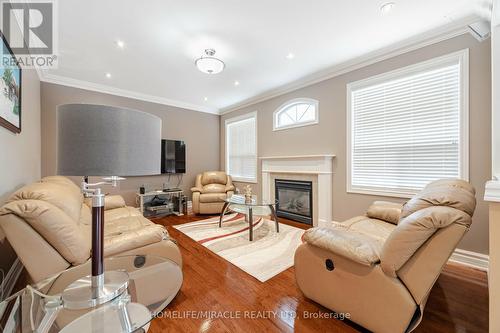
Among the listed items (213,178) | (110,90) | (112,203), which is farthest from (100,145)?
(213,178)

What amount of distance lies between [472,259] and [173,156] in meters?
4.98

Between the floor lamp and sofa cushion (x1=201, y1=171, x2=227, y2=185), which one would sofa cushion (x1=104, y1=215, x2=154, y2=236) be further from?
sofa cushion (x1=201, y1=171, x2=227, y2=185)

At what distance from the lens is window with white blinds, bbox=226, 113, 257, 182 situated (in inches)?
194

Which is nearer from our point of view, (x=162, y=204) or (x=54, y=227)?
(x=54, y=227)

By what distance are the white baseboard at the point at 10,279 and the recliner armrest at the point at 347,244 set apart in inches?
98.7

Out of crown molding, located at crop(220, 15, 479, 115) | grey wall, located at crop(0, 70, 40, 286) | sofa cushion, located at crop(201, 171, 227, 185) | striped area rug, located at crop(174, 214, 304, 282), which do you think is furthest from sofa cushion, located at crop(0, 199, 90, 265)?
crown molding, located at crop(220, 15, 479, 115)

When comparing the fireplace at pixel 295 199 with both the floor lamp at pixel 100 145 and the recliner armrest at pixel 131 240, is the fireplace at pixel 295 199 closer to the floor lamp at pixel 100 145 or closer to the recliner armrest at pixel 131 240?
the recliner armrest at pixel 131 240

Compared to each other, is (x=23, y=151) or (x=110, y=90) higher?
(x=110, y=90)

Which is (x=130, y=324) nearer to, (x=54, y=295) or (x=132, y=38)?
(x=54, y=295)

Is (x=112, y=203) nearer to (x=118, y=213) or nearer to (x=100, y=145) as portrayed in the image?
(x=118, y=213)

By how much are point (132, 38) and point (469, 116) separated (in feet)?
13.0

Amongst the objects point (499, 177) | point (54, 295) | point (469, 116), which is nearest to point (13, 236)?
point (54, 295)

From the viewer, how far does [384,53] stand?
9.29ft

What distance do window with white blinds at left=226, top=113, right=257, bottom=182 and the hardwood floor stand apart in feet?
9.75
